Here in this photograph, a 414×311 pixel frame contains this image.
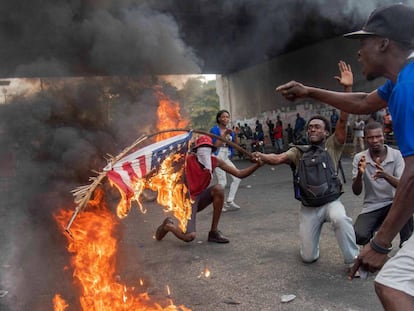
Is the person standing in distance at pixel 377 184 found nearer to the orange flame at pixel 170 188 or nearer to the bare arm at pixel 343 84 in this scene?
the bare arm at pixel 343 84

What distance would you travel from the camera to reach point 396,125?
1.66m

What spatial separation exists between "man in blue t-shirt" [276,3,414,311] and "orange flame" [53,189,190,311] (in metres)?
1.68

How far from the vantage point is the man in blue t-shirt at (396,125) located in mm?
1586

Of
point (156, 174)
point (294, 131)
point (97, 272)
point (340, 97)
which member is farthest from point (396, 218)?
point (294, 131)

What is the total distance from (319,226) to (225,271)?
1.01m

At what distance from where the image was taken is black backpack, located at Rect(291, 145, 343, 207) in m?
3.70

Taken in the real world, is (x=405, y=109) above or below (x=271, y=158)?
above

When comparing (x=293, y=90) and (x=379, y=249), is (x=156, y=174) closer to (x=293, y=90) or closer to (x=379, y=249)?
(x=293, y=90)

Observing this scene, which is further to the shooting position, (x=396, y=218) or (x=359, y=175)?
(x=359, y=175)

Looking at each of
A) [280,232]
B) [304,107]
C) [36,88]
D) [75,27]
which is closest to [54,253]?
[36,88]

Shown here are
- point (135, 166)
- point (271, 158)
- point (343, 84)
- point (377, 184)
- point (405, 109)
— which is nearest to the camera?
A: point (405, 109)

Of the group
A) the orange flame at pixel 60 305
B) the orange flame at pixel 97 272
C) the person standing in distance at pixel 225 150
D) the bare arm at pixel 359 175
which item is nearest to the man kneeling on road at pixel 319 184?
the bare arm at pixel 359 175

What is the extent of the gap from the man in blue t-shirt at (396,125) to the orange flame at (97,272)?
1682 millimetres

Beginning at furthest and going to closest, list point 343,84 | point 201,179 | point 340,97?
point 201,179, point 343,84, point 340,97
